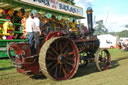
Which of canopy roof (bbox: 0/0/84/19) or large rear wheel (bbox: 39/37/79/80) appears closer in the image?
large rear wheel (bbox: 39/37/79/80)

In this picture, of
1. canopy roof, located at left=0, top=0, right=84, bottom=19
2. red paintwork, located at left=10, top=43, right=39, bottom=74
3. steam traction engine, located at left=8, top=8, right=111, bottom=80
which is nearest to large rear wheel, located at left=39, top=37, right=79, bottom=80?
steam traction engine, located at left=8, top=8, right=111, bottom=80

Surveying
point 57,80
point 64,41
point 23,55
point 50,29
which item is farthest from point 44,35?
point 57,80

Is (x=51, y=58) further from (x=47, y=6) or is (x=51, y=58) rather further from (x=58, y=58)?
(x=47, y=6)

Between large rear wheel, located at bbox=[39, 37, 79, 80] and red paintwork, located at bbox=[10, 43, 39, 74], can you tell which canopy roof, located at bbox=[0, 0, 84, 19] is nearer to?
red paintwork, located at bbox=[10, 43, 39, 74]

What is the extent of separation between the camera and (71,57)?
5.03 meters

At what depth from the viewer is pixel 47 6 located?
10586 millimetres

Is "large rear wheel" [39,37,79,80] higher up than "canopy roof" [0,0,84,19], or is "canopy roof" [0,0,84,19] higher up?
"canopy roof" [0,0,84,19]

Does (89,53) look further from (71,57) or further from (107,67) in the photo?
(71,57)

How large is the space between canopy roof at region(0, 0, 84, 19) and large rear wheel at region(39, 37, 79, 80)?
5114 mm

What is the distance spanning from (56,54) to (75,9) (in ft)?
31.7

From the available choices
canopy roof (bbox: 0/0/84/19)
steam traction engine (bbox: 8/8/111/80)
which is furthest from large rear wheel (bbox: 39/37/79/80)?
canopy roof (bbox: 0/0/84/19)

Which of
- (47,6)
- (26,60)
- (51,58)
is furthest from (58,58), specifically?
(47,6)

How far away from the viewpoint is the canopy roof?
8812mm

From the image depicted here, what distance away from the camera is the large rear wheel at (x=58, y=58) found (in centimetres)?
420
